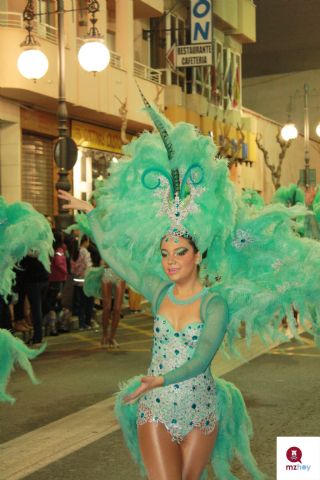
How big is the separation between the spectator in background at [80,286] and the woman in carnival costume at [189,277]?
1020cm

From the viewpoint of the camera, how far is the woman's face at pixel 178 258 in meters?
3.94

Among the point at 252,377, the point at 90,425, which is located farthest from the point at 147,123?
the point at 90,425

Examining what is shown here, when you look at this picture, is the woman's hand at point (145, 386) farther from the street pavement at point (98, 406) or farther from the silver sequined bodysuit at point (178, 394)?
the street pavement at point (98, 406)

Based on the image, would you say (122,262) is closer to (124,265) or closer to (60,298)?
(124,265)

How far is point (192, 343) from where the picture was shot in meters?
3.83

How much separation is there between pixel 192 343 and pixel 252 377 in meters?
5.78

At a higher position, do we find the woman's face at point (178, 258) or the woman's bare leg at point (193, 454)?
the woman's face at point (178, 258)

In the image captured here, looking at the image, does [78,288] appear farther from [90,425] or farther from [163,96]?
[163,96]

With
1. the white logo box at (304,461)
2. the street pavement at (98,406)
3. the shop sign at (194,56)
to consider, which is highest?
the shop sign at (194,56)

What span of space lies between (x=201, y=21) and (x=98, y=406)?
20.6 meters

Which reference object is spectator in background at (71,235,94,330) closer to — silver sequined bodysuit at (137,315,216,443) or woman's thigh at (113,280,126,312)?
woman's thigh at (113,280,126,312)

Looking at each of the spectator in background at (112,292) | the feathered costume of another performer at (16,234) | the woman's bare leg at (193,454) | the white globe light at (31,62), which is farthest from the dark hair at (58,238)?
the woman's bare leg at (193,454)

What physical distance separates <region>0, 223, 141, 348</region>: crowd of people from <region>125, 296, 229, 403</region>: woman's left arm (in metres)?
6.90

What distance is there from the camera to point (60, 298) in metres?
14.2
